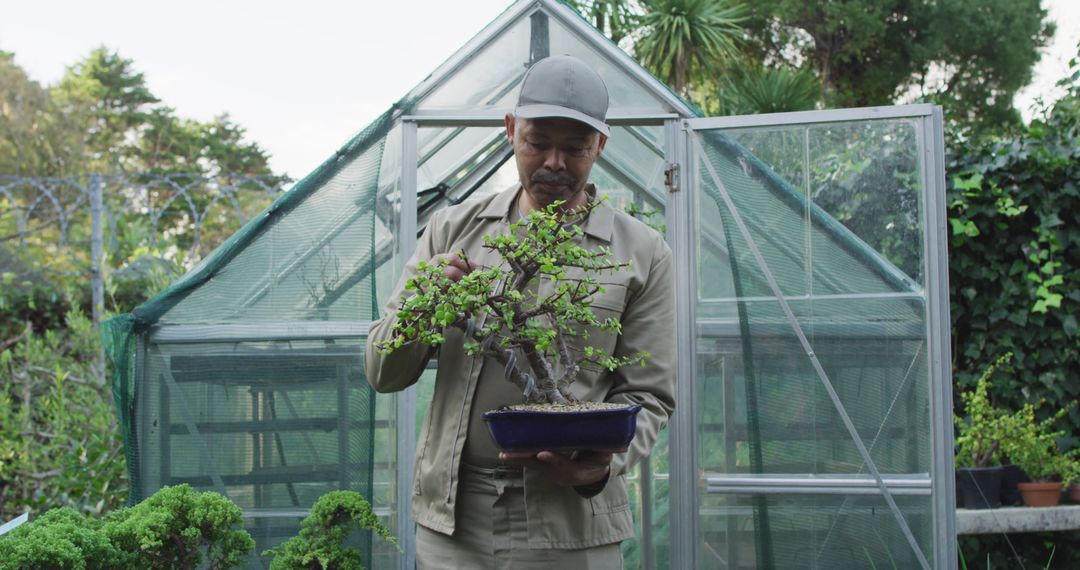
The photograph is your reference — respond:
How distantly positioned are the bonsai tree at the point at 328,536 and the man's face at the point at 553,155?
1.20 m

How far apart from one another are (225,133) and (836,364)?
20.3 meters

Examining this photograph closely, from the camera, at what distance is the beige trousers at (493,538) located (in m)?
1.65

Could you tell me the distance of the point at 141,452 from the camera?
313 centimetres

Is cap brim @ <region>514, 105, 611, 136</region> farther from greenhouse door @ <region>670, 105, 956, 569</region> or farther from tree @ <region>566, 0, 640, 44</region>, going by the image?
tree @ <region>566, 0, 640, 44</region>

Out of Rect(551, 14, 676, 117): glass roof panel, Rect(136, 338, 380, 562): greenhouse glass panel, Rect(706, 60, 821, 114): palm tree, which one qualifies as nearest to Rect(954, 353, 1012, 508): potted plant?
Rect(551, 14, 676, 117): glass roof panel

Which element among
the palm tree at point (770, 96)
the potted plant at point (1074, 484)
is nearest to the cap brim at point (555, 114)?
the potted plant at point (1074, 484)

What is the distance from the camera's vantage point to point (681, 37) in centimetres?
819

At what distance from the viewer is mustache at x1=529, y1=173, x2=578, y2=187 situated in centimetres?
175

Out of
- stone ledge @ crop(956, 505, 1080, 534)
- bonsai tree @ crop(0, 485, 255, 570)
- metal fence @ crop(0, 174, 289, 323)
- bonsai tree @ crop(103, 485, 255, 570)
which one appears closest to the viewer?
bonsai tree @ crop(0, 485, 255, 570)

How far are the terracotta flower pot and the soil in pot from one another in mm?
127

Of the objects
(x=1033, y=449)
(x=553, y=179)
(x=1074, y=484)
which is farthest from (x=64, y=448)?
(x=1074, y=484)

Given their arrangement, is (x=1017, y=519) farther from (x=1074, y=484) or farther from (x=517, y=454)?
(x=517, y=454)

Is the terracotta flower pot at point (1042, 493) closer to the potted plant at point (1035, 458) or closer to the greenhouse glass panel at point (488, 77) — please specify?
the potted plant at point (1035, 458)

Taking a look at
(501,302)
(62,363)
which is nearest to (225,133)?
(62,363)
